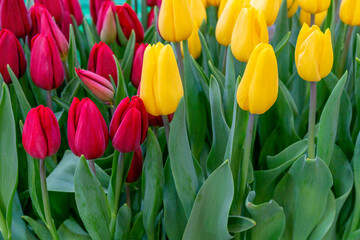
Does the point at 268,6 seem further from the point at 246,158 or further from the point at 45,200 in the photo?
the point at 45,200

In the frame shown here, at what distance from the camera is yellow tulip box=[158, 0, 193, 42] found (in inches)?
21.4

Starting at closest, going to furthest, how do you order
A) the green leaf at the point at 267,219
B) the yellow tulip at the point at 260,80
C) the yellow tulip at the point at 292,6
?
the yellow tulip at the point at 260,80
the green leaf at the point at 267,219
the yellow tulip at the point at 292,6

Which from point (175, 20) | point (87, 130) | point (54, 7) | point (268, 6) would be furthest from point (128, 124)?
point (54, 7)

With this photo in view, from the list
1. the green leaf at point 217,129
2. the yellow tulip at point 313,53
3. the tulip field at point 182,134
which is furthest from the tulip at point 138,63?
the yellow tulip at point 313,53

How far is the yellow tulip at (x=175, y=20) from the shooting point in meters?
0.54

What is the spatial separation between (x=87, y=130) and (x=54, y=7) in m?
0.34

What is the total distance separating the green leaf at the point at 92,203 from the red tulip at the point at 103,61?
15 cm

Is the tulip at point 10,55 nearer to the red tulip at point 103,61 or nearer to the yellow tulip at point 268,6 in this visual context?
the red tulip at point 103,61

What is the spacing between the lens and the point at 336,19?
0.84 metres

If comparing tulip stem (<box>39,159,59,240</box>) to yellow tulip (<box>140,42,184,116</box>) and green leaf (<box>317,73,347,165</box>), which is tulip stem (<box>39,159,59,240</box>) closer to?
yellow tulip (<box>140,42,184,116</box>)

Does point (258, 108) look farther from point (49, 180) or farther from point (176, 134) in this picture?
point (49, 180)

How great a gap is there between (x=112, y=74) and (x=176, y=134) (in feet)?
0.51

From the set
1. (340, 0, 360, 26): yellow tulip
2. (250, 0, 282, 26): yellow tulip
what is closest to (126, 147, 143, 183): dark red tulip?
(250, 0, 282, 26): yellow tulip

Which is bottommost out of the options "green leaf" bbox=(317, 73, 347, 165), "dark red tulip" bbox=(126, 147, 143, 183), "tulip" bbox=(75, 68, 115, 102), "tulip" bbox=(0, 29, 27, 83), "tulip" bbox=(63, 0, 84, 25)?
"dark red tulip" bbox=(126, 147, 143, 183)
